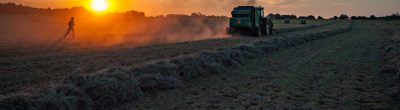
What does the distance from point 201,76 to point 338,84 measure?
4170 millimetres

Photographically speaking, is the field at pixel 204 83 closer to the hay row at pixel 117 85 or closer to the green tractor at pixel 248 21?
the hay row at pixel 117 85

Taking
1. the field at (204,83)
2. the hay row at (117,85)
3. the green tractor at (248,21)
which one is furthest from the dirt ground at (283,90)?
the green tractor at (248,21)

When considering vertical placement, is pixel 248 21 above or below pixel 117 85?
above

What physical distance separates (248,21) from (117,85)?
26194 mm

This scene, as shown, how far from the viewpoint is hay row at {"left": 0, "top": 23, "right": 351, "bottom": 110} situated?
7969 mm

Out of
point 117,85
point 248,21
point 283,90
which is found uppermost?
point 248,21

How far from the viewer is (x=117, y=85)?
9773mm

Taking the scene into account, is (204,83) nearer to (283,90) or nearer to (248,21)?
(283,90)

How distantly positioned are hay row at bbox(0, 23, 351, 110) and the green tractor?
20108mm

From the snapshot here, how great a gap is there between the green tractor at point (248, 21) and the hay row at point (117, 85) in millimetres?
20108

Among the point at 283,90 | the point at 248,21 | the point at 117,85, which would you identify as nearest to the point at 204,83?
the point at 283,90

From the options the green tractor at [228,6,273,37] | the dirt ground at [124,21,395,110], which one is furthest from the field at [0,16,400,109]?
the green tractor at [228,6,273,37]

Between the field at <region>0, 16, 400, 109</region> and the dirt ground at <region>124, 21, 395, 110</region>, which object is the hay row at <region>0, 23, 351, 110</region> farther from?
the dirt ground at <region>124, 21, 395, 110</region>

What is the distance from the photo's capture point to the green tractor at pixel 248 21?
35250 mm
